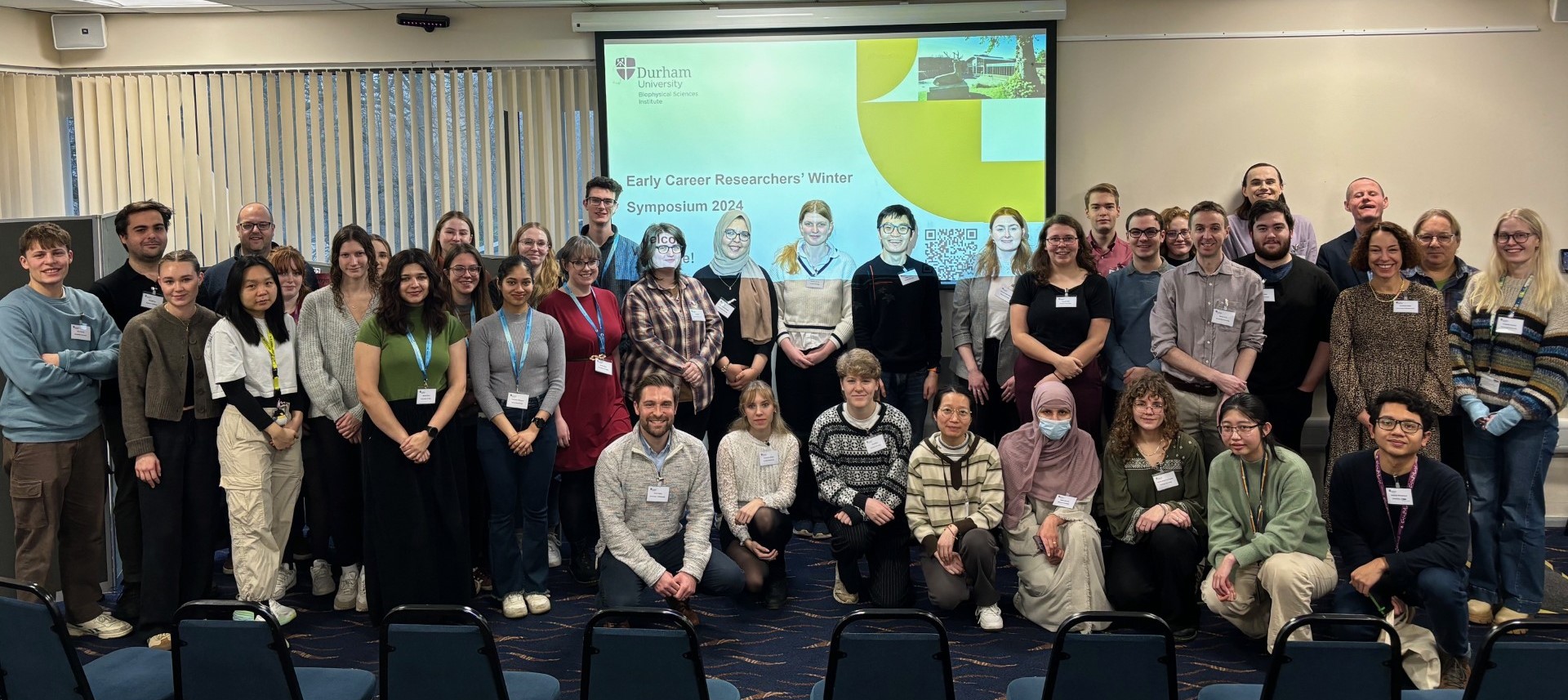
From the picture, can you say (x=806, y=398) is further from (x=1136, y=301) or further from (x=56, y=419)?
(x=56, y=419)

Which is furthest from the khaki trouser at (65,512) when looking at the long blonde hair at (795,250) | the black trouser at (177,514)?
the long blonde hair at (795,250)

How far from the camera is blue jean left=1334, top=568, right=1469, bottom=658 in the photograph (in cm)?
355

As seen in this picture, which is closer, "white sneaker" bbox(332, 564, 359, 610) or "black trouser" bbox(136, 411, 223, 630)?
"black trouser" bbox(136, 411, 223, 630)

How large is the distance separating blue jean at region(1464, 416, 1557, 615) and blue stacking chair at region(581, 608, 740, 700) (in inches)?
139

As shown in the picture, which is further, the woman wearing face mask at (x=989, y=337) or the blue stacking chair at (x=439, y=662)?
the woman wearing face mask at (x=989, y=337)

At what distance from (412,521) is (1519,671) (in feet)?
11.5

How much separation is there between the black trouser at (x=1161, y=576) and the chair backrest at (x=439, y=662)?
257 centimetres

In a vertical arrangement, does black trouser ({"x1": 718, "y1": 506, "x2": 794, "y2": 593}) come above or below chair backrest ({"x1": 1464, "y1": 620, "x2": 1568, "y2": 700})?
below

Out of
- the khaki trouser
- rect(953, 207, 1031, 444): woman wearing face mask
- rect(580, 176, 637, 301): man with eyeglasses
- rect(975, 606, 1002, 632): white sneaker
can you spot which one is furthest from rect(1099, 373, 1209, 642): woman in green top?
the khaki trouser

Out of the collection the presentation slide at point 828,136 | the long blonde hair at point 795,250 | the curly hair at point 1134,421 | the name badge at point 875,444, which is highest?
the presentation slide at point 828,136

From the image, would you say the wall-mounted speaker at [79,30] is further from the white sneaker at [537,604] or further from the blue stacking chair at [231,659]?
the blue stacking chair at [231,659]

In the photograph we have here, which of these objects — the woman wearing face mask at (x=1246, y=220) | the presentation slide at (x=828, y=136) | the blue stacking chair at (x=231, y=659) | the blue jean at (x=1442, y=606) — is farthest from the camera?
the presentation slide at (x=828, y=136)

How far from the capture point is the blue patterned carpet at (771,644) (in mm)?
3771

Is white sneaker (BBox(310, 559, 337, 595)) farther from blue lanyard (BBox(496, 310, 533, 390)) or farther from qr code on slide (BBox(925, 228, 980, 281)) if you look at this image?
qr code on slide (BBox(925, 228, 980, 281))
